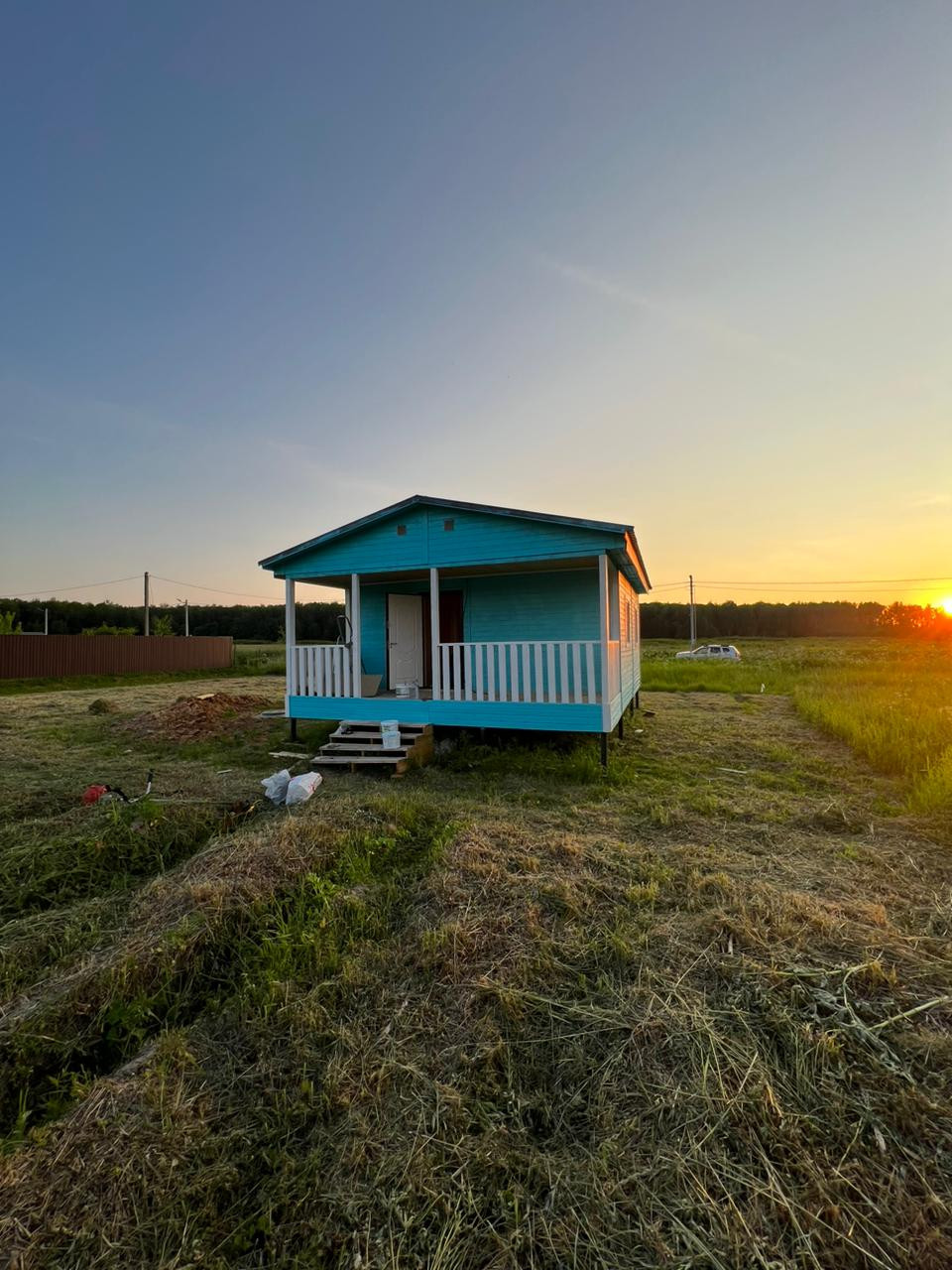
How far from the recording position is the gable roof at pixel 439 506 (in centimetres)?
725

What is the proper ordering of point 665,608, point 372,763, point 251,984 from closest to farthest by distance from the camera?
point 251,984
point 372,763
point 665,608

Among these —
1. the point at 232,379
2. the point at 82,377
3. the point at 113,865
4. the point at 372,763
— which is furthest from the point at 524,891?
the point at 82,377

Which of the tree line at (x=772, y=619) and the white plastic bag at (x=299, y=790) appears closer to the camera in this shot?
the white plastic bag at (x=299, y=790)

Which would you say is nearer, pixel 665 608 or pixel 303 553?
pixel 303 553

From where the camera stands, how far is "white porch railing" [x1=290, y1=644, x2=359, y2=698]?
8836 millimetres

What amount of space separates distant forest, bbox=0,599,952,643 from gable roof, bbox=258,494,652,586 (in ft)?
105

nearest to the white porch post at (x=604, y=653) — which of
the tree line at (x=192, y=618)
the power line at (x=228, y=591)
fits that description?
the tree line at (x=192, y=618)

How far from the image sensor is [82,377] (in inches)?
488

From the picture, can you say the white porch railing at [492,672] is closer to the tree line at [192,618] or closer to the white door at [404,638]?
the white door at [404,638]

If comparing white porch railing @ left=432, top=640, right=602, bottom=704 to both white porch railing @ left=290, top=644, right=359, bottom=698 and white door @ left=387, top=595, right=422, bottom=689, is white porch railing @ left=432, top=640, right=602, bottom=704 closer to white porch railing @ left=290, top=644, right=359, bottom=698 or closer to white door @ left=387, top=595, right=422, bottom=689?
white porch railing @ left=290, top=644, right=359, bottom=698

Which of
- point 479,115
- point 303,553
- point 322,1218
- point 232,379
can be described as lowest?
point 322,1218

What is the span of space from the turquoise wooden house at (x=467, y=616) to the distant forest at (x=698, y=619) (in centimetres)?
3103

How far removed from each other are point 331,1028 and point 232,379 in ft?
44.7

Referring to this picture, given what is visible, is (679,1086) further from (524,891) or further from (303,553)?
(303,553)
